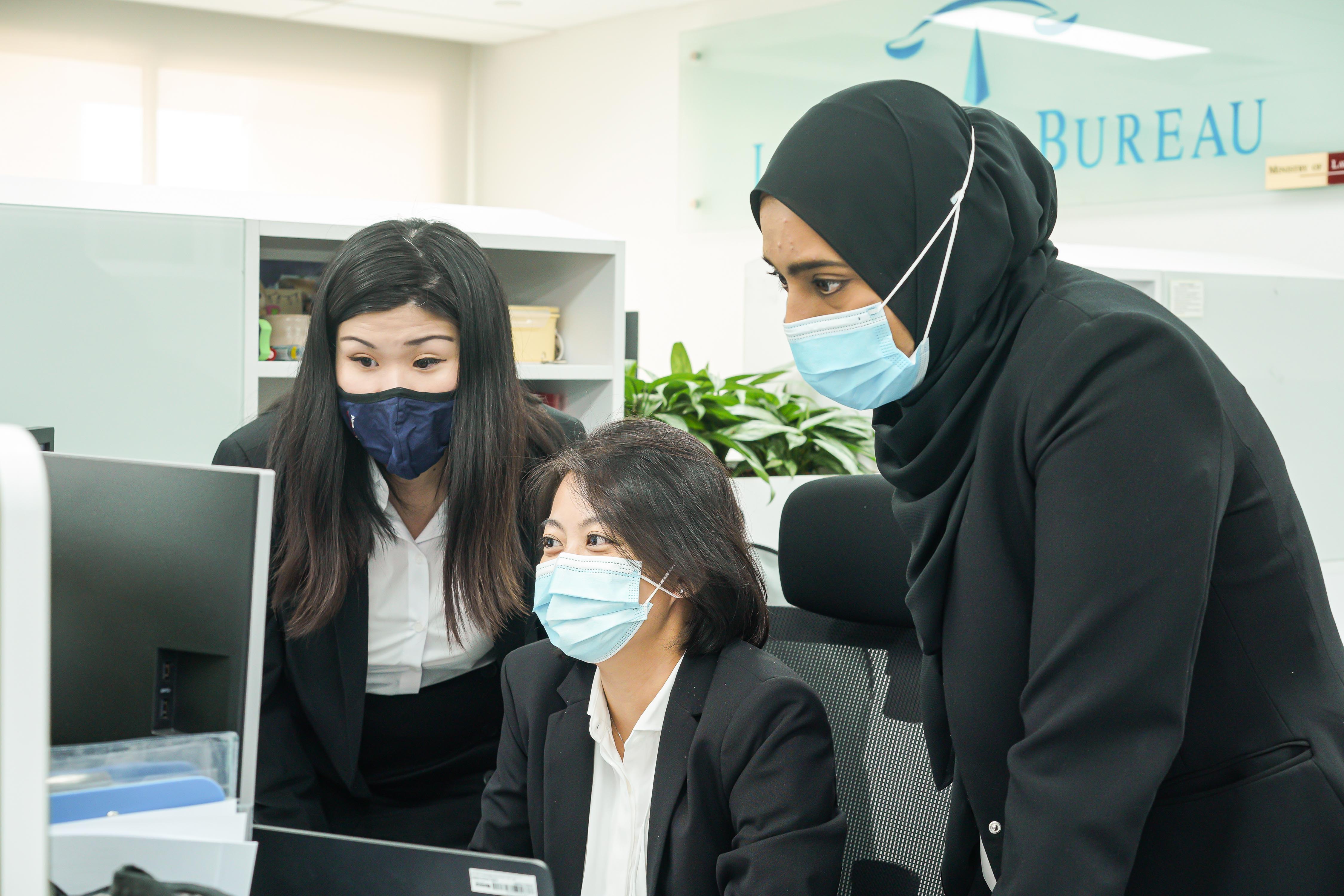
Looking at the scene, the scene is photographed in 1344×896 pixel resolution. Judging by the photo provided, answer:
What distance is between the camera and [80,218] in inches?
79.0

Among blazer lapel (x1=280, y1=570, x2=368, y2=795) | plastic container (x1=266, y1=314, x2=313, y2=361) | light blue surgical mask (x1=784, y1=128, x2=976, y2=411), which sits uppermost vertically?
plastic container (x1=266, y1=314, x2=313, y2=361)

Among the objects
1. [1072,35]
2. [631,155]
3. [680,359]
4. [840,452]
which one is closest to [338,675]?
[840,452]

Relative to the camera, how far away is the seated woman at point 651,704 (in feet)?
4.01

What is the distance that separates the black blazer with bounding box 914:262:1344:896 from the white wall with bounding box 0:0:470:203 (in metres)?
6.26

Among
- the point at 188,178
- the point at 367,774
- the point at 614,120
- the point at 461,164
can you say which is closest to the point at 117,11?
the point at 188,178

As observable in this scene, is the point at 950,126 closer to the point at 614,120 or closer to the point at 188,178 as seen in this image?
the point at 614,120

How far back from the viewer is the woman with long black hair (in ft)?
4.67

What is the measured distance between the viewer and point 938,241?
100 cm

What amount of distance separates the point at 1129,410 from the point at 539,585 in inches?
27.6

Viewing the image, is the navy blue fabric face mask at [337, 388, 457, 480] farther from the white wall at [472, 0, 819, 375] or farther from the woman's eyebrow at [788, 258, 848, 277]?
the white wall at [472, 0, 819, 375]

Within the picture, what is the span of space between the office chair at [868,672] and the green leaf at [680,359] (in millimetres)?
2120

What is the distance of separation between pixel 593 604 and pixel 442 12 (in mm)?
5751

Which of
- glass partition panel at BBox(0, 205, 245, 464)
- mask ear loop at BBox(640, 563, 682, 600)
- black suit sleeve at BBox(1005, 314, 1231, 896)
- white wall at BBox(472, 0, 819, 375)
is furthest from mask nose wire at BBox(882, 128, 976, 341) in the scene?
white wall at BBox(472, 0, 819, 375)

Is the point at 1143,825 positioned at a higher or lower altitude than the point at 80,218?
lower
